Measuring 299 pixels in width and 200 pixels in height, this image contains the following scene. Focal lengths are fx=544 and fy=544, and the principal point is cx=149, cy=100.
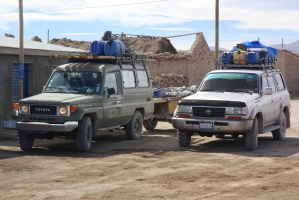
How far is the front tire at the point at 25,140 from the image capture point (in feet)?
42.4

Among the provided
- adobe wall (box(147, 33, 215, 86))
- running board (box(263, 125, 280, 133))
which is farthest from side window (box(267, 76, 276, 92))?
adobe wall (box(147, 33, 215, 86))

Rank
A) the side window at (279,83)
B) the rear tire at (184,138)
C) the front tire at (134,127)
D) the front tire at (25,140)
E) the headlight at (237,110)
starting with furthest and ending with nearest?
the side window at (279,83)
the front tire at (134,127)
the rear tire at (184,138)
the front tire at (25,140)
the headlight at (237,110)

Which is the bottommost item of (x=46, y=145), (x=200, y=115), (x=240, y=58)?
(x=46, y=145)

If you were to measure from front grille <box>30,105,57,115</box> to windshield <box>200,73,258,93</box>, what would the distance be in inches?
159

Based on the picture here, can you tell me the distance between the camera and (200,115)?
1284 centimetres

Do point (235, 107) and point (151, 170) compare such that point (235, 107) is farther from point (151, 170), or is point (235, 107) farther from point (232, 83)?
point (151, 170)

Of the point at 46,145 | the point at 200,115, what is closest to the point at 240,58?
the point at 200,115

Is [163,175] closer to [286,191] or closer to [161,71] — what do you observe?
[286,191]

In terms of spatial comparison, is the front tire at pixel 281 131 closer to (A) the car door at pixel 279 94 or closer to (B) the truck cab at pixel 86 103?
(A) the car door at pixel 279 94

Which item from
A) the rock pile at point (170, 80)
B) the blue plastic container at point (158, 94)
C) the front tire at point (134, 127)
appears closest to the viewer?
the front tire at point (134, 127)

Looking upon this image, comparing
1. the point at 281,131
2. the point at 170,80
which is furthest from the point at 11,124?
the point at 170,80

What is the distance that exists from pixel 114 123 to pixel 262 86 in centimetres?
392

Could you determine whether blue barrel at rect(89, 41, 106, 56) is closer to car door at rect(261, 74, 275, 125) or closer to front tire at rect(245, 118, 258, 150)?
car door at rect(261, 74, 275, 125)

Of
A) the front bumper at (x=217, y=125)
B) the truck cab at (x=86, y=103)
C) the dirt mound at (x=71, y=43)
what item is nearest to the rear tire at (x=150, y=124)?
the truck cab at (x=86, y=103)
